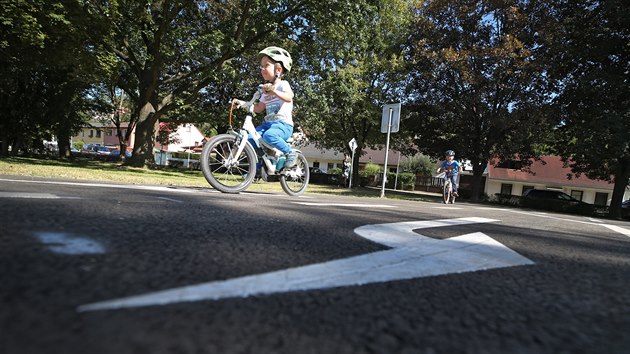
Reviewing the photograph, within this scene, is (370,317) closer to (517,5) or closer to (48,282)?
(48,282)

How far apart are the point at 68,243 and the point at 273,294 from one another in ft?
2.90

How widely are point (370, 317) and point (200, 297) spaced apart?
48 centimetres

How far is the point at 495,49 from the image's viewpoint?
19672 mm

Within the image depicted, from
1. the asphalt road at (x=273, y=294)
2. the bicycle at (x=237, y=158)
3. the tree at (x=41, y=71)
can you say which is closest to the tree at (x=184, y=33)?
the tree at (x=41, y=71)

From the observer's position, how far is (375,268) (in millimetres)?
1533

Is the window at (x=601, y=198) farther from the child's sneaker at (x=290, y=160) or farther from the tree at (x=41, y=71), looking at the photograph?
the tree at (x=41, y=71)

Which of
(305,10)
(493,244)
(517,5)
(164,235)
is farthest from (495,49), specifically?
(164,235)

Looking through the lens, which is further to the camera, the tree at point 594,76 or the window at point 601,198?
the window at point 601,198

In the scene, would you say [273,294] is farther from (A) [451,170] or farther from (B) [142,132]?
(B) [142,132]

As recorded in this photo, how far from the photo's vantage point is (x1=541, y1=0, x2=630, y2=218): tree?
18109mm

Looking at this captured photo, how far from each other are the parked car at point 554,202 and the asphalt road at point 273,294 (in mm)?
26464

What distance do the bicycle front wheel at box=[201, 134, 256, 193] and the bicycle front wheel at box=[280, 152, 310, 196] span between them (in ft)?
2.78

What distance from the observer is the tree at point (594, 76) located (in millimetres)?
18109

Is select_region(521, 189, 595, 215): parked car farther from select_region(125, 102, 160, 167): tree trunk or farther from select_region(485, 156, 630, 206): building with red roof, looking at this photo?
select_region(125, 102, 160, 167): tree trunk
